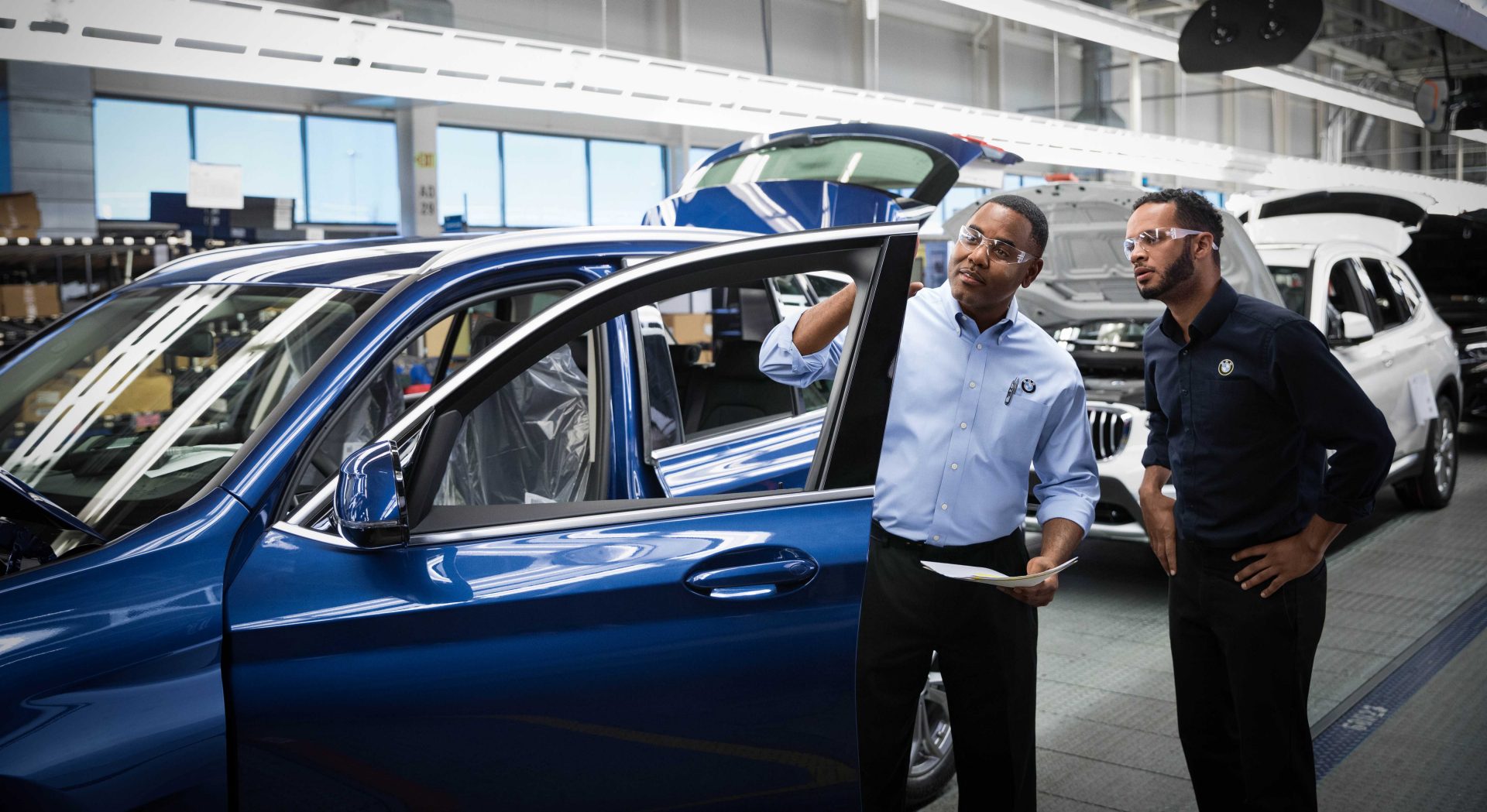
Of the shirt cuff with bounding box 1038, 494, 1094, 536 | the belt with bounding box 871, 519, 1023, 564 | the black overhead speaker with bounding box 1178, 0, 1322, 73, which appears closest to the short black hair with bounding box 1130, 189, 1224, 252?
the shirt cuff with bounding box 1038, 494, 1094, 536

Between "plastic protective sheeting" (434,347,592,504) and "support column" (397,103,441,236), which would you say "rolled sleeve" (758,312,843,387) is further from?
"support column" (397,103,441,236)

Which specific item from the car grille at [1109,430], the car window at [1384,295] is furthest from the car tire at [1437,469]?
the car grille at [1109,430]

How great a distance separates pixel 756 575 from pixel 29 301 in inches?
301

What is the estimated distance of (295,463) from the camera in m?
1.87

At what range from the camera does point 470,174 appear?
17156 millimetres

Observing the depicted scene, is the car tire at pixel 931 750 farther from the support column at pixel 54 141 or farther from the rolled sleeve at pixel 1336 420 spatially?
the support column at pixel 54 141

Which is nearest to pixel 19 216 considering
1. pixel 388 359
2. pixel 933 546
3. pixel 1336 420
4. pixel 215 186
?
pixel 215 186

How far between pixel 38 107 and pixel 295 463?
12.0 m

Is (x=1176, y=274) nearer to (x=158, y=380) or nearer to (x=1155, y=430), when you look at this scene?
(x=1155, y=430)

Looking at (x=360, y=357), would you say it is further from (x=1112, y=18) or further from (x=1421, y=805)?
(x=1112, y=18)

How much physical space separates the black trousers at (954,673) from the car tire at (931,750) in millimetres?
840

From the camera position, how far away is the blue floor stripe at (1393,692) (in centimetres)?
372

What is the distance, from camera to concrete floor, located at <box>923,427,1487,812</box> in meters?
3.48

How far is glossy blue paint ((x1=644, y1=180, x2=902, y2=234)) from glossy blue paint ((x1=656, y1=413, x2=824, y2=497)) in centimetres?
148
